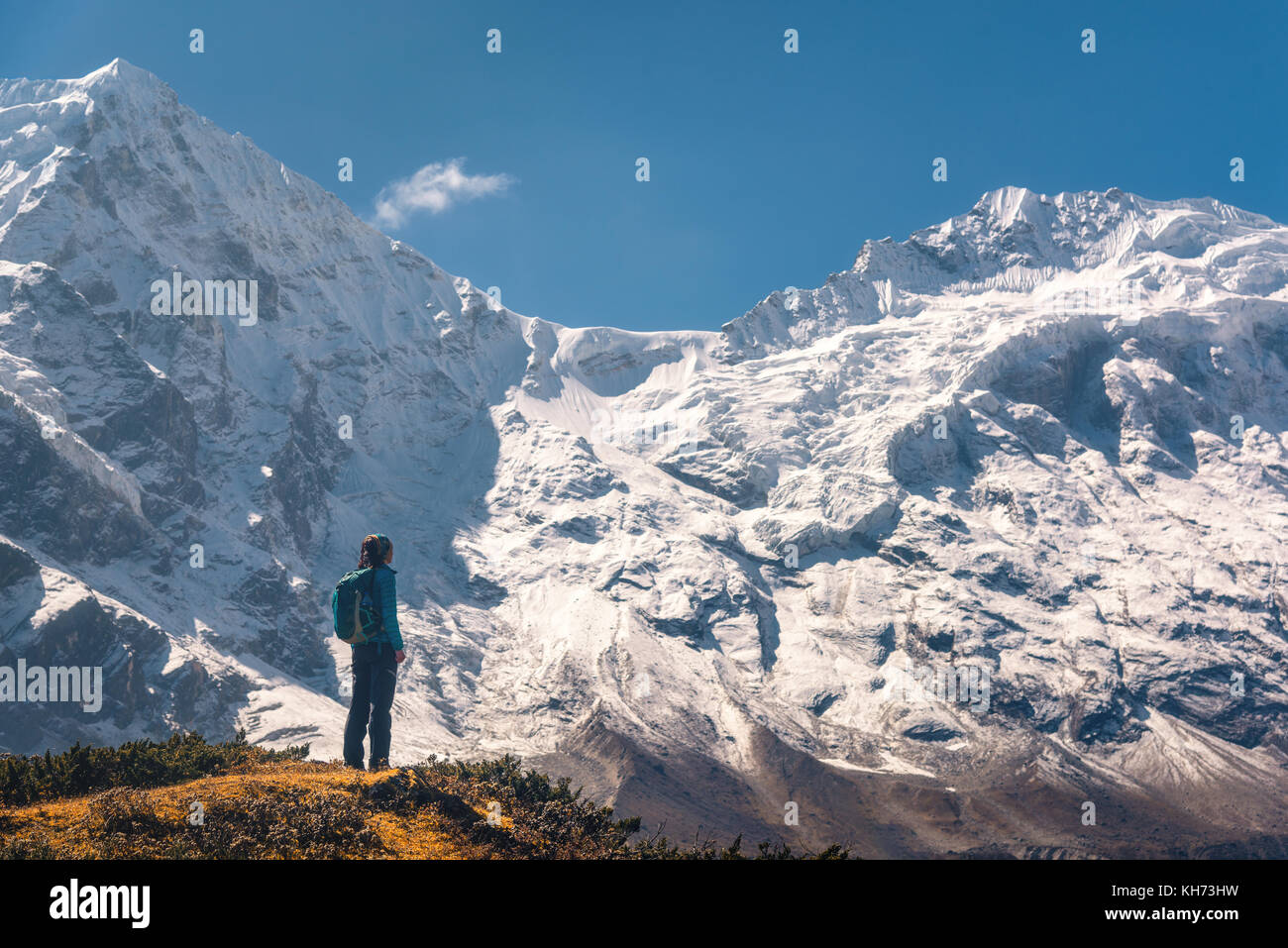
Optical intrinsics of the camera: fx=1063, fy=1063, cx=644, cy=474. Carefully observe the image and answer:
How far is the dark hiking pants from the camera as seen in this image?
23.9 metres

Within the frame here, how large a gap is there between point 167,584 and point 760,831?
91.7 m

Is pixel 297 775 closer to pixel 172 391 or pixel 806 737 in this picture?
pixel 806 737

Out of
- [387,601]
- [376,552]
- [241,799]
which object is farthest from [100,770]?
[376,552]

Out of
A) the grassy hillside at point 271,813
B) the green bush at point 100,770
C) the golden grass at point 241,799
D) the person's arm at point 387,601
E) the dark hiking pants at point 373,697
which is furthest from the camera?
the dark hiking pants at point 373,697

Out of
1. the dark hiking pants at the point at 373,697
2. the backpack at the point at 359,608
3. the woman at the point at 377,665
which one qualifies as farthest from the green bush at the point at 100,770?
the backpack at the point at 359,608

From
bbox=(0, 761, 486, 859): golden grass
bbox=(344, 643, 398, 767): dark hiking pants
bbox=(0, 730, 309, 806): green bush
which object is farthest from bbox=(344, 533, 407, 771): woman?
bbox=(0, 730, 309, 806): green bush

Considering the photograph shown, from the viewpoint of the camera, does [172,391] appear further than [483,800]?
Yes

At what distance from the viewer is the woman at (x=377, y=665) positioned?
2348 centimetres

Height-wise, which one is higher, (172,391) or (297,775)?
(172,391)

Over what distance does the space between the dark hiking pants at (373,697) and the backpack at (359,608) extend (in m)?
0.45

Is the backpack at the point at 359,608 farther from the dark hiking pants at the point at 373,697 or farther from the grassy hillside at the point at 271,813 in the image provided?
the grassy hillside at the point at 271,813

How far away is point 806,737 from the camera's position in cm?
16738

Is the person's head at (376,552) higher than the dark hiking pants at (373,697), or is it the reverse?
the person's head at (376,552)
